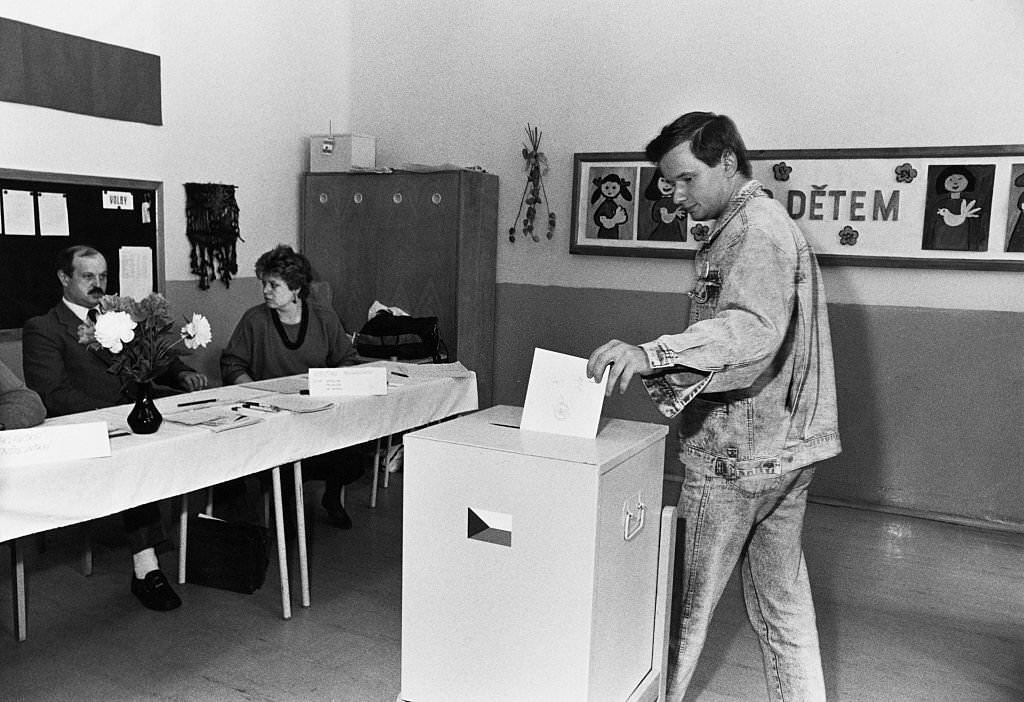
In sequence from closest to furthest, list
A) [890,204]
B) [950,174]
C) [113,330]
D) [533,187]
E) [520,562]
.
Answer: [520,562] → [113,330] → [950,174] → [890,204] → [533,187]

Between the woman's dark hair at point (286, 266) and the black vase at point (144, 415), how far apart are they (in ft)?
4.04

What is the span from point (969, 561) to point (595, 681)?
284cm

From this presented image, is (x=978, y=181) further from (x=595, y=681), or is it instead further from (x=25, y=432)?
(x=25, y=432)

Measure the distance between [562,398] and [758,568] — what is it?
649 millimetres

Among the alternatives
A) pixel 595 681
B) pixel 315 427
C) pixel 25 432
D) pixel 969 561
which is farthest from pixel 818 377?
pixel 969 561

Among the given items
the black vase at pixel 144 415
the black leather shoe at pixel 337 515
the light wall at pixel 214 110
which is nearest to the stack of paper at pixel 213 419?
the black vase at pixel 144 415

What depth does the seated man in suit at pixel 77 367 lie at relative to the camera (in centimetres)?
310

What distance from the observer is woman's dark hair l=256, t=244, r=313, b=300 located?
12.1ft

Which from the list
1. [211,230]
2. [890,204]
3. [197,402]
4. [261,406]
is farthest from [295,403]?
[890,204]

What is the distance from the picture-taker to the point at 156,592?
307 centimetres

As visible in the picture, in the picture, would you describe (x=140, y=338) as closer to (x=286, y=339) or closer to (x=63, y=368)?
(x=63, y=368)

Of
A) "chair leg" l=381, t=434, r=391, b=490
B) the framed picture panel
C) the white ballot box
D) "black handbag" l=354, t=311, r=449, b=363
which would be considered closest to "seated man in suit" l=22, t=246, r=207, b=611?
"chair leg" l=381, t=434, r=391, b=490

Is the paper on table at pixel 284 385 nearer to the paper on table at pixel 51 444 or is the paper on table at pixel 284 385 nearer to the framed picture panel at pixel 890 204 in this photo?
the paper on table at pixel 51 444

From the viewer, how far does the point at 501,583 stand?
5.42ft
